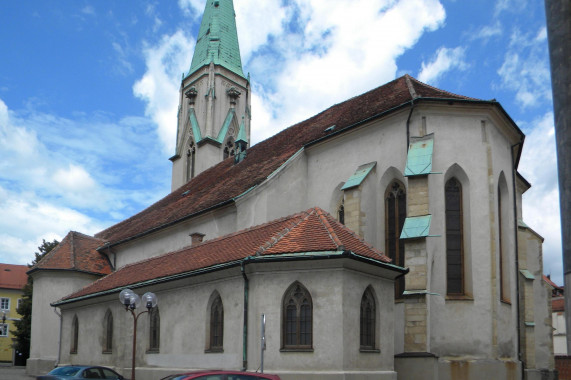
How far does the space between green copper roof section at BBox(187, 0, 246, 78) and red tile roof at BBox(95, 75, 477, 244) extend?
11.6 meters

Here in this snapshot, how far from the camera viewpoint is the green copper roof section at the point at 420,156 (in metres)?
18.7

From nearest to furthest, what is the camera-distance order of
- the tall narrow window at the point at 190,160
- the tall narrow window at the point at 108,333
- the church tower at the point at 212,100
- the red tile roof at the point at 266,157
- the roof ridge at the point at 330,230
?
the roof ridge at the point at 330,230 → the tall narrow window at the point at 108,333 → the red tile roof at the point at 266,157 → the church tower at the point at 212,100 → the tall narrow window at the point at 190,160

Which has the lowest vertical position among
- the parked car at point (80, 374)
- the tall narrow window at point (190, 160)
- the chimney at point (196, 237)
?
the parked car at point (80, 374)

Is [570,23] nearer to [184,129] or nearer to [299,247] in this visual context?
[299,247]

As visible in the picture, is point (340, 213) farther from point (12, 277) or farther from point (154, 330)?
point (12, 277)

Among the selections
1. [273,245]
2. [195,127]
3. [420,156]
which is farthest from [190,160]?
[273,245]

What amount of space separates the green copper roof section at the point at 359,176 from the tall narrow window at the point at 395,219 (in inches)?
36.7

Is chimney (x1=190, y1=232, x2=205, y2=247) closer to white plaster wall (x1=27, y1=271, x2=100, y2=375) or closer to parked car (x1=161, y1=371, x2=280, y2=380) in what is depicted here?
white plaster wall (x1=27, y1=271, x2=100, y2=375)

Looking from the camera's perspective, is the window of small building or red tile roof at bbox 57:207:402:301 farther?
the window of small building

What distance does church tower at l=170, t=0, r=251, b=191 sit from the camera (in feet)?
133

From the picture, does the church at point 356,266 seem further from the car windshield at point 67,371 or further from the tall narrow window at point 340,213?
the car windshield at point 67,371

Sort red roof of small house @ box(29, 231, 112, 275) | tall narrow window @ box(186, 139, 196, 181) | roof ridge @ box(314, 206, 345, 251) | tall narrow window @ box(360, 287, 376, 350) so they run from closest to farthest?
roof ridge @ box(314, 206, 345, 251), tall narrow window @ box(360, 287, 376, 350), red roof of small house @ box(29, 231, 112, 275), tall narrow window @ box(186, 139, 196, 181)

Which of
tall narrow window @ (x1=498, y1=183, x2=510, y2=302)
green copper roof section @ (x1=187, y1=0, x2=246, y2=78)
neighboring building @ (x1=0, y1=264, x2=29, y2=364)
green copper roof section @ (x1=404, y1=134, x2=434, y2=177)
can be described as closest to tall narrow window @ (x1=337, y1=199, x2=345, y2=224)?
green copper roof section @ (x1=404, y1=134, x2=434, y2=177)

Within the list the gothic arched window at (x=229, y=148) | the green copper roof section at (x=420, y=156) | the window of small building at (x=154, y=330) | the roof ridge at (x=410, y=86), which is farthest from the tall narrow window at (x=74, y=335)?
the gothic arched window at (x=229, y=148)
